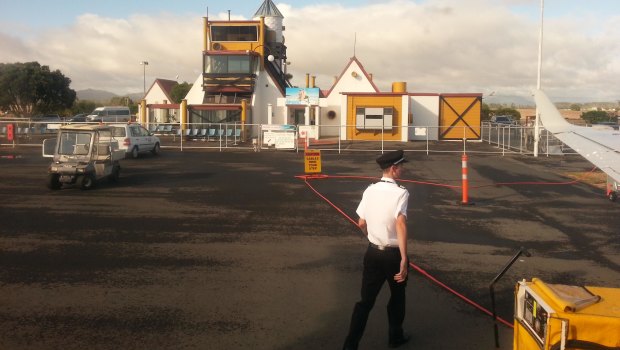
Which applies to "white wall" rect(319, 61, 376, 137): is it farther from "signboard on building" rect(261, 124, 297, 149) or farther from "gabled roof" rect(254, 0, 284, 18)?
"signboard on building" rect(261, 124, 297, 149)

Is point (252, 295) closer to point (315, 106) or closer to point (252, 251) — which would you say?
point (252, 251)

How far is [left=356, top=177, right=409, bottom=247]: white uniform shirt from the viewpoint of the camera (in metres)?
5.09

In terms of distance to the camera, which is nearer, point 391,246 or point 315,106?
point 391,246

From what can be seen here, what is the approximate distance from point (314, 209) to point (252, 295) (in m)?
6.32

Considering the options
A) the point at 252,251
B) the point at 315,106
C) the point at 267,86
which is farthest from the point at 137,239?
the point at 267,86

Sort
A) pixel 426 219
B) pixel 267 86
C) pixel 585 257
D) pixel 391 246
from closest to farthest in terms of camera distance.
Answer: pixel 391 246 < pixel 585 257 < pixel 426 219 < pixel 267 86

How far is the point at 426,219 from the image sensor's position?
12.0m

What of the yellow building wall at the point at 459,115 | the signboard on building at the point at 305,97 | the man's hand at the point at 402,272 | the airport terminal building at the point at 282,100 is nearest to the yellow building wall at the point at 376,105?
the airport terminal building at the point at 282,100

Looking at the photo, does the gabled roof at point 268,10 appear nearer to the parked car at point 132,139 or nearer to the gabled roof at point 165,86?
the gabled roof at point 165,86

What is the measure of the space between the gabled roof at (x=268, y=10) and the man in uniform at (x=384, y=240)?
5069 centimetres

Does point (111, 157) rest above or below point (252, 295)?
above

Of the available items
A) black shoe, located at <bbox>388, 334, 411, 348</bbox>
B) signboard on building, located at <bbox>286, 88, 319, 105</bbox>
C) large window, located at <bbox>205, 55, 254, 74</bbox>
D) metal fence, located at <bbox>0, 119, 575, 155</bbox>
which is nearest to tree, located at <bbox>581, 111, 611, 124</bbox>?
metal fence, located at <bbox>0, 119, 575, 155</bbox>

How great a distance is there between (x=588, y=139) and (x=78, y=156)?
1427 centimetres

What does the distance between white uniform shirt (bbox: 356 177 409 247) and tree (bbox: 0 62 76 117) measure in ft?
211
